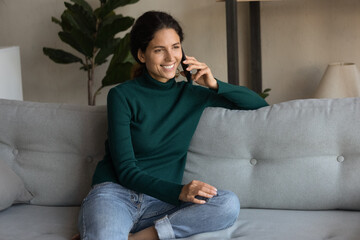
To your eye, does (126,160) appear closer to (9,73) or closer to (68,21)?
(9,73)

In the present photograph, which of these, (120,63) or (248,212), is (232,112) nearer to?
(248,212)

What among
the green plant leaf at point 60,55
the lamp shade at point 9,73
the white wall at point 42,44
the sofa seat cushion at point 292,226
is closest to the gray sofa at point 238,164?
the sofa seat cushion at point 292,226

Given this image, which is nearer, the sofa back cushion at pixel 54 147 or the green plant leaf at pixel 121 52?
the sofa back cushion at pixel 54 147

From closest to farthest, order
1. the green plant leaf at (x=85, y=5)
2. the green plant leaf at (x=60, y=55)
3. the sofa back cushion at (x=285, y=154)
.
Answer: the sofa back cushion at (x=285, y=154), the green plant leaf at (x=85, y=5), the green plant leaf at (x=60, y=55)

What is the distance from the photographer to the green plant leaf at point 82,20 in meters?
3.49

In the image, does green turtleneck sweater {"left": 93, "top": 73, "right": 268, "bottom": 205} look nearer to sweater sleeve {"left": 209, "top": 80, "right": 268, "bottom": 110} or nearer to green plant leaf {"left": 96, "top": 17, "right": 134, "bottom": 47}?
sweater sleeve {"left": 209, "top": 80, "right": 268, "bottom": 110}

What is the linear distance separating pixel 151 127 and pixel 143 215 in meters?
0.31

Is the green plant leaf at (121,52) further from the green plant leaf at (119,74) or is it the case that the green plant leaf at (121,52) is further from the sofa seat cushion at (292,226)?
the sofa seat cushion at (292,226)

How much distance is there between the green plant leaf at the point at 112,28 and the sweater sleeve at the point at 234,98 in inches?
59.1

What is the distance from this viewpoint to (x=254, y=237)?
1.72 metres

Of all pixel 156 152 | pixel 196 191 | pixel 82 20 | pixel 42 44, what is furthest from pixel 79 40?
pixel 196 191

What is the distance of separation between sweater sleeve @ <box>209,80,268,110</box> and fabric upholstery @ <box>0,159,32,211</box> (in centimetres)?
75

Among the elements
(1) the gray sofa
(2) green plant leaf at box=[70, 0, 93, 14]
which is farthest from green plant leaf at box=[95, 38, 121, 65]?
(1) the gray sofa

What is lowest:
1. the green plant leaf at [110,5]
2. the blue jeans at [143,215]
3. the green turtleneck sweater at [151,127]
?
A: the blue jeans at [143,215]
